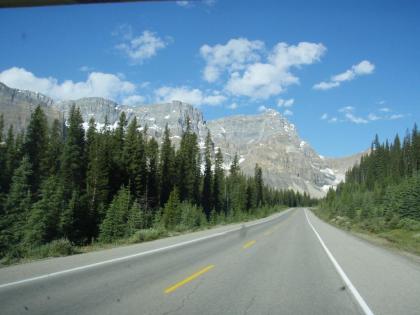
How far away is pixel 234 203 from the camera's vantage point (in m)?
98.5

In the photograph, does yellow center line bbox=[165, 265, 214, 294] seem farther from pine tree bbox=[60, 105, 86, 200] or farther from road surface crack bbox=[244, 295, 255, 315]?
pine tree bbox=[60, 105, 86, 200]

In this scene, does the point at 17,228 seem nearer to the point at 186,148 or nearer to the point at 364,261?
the point at 364,261

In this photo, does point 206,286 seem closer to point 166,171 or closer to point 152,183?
point 152,183

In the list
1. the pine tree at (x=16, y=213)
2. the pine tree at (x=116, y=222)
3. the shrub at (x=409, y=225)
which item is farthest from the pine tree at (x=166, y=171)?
the shrub at (x=409, y=225)

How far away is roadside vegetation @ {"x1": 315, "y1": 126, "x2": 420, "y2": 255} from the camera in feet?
137

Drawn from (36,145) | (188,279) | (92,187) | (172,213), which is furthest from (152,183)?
(188,279)

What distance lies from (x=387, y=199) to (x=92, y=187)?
168ft

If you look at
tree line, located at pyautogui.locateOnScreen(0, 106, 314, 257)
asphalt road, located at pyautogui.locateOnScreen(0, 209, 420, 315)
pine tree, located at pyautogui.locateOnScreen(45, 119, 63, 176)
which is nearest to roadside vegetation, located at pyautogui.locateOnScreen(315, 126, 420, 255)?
asphalt road, located at pyautogui.locateOnScreen(0, 209, 420, 315)

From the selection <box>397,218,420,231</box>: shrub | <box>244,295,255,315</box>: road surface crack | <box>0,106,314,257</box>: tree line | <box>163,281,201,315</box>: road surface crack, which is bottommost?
<box>397,218,420,231</box>: shrub

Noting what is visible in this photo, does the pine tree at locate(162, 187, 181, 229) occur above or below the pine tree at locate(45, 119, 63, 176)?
below

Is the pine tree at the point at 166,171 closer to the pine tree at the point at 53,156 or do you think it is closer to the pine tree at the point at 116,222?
the pine tree at the point at 53,156

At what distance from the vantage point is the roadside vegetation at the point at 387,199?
41794 mm

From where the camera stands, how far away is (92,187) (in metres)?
51.6

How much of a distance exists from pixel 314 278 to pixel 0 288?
7.32m
